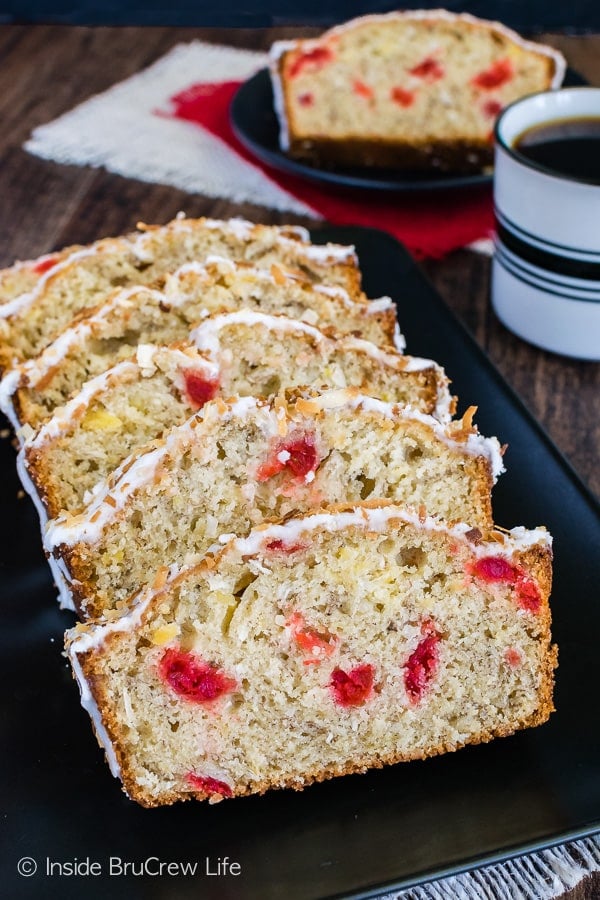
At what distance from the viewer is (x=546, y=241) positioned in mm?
3166

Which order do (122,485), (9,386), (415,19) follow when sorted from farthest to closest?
(415,19) → (9,386) → (122,485)

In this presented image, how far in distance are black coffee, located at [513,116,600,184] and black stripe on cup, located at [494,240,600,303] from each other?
297mm

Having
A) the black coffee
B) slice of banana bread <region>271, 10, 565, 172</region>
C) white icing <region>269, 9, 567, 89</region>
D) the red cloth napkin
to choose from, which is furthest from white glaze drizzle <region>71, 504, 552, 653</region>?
white icing <region>269, 9, 567, 89</region>

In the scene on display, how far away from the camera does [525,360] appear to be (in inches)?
135

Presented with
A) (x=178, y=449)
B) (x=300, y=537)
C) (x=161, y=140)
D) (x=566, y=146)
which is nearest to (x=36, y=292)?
(x=178, y=449)

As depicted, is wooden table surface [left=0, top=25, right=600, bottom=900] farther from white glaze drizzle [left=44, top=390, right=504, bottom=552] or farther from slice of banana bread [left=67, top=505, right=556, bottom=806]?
white glaze drizzle [left=44, top=390, right=504, bottom=552]

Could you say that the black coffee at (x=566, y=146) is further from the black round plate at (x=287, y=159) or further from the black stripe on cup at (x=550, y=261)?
the black round plate at (x=287, y=159)

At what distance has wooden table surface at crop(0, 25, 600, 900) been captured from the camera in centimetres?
329

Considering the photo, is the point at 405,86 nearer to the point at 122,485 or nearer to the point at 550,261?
the point at 550,261

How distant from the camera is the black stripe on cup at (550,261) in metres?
3.14

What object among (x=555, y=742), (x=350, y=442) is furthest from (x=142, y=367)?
(x=555, y=742)

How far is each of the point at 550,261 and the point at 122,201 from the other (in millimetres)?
1929

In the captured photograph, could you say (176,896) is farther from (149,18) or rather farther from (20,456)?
(149,18)

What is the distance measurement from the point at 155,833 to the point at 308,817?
292 millimetres
